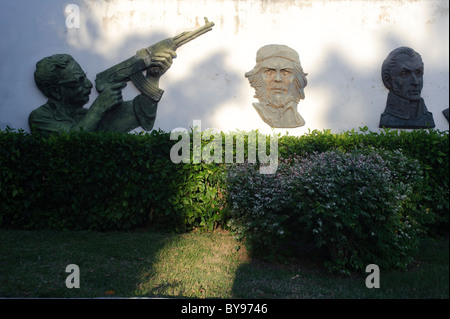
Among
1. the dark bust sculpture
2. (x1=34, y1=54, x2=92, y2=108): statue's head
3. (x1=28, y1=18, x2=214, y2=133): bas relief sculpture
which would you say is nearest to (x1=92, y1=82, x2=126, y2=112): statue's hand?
(x1=28, y1=18, x2=214, y2=133): bas relief sculpture

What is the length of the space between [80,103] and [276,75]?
3.51 meters

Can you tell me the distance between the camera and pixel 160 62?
5.98m

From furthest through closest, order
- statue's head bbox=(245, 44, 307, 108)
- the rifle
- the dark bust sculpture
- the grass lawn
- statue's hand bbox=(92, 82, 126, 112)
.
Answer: the dark bust sculpture < statue's head bbox=(245, 44, 307, 108) < the rifle < statue's hand bbox=(92, 82, 126, 112) < the grass lawn

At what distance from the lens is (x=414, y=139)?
520 cm

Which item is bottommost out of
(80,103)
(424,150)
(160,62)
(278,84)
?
(424,150)

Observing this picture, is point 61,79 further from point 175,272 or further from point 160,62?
point 175,272

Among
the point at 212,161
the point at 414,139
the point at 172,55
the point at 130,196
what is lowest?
the point at 130,196

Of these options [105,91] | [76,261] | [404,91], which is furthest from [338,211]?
[105,91]

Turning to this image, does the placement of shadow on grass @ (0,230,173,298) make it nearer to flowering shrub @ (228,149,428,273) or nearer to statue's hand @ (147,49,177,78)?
flowering shrub @ (228,149,428,273)

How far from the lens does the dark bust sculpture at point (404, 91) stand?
6.26 m

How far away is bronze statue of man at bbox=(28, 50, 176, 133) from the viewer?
5648 millimetres

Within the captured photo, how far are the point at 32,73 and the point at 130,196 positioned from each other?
304 cm

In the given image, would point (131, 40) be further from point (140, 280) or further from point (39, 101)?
point (140, 280)

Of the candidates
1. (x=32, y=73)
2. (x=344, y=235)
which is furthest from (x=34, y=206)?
(x=344, y=235)
